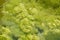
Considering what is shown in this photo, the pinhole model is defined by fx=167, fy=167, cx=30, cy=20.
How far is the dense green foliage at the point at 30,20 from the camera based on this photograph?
88cm

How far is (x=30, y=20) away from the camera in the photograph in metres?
0.95

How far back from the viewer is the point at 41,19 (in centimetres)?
96

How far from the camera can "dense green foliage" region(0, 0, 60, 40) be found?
2.90 ft

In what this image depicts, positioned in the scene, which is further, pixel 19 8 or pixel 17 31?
pixel 19 8

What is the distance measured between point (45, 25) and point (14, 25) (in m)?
0.17

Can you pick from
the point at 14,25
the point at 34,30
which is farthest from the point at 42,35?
the point at 14,25

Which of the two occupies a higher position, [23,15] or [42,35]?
[23,15]

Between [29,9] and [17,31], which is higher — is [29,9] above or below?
above

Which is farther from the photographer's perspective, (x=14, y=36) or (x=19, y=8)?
(x=19, y=8)

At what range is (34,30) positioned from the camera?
907 mm

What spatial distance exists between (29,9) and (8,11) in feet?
0.42

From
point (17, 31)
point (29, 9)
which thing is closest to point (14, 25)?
point (17, 31)

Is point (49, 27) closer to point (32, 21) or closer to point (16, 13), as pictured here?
point (32, 21)

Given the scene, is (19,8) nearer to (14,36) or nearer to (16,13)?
(16,13)
